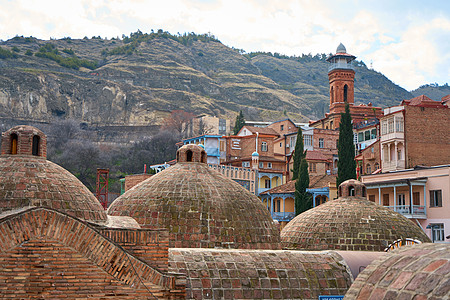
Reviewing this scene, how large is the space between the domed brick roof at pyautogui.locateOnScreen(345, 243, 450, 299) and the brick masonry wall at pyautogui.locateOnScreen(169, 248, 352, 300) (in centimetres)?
862

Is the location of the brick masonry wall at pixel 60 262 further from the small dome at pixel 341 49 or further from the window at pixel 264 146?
the small dome at pixel 341 49

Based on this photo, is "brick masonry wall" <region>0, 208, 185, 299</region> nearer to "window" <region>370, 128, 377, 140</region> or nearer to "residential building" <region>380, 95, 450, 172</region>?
"residential building" <region>380, 95, 450, 172</region>

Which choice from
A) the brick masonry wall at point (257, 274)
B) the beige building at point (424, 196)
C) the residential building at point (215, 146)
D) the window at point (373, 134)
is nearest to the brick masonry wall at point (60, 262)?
the brick masonry wall at point (257, 274)

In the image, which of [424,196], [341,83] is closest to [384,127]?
[424,196]

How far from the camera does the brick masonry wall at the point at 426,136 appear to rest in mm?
44562

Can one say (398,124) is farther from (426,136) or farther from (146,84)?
(146,84)

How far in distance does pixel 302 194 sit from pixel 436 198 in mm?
9959

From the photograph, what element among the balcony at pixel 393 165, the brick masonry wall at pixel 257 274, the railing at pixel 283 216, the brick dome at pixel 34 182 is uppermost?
the balcony at pixel 393 165

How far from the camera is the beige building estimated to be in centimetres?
3494

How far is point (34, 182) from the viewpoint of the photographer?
42.2 ft

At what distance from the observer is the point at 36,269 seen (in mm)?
10664

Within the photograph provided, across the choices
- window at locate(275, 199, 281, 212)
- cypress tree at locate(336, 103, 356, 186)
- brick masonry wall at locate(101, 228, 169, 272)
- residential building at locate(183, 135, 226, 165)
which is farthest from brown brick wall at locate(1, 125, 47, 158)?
residential building at locate(183, 135, 226, 165)

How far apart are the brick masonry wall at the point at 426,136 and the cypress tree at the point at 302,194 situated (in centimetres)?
817

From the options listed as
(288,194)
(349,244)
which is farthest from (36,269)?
(288,194)
